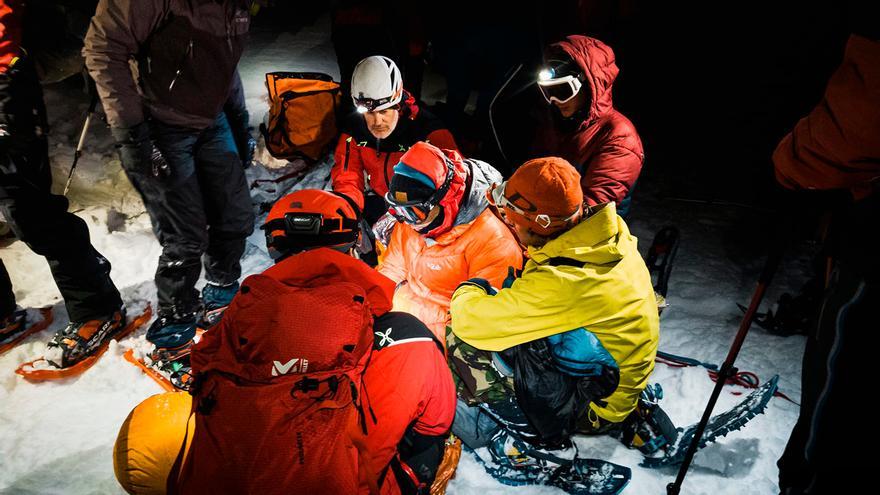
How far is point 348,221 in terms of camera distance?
2893mm

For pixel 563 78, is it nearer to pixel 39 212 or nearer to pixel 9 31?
pixel 9 31

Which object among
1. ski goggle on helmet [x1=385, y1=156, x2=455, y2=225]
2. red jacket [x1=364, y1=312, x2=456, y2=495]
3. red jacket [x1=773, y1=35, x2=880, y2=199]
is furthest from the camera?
ski goggle on helmet [x1=385, y1=156, x2=455, y2=225]

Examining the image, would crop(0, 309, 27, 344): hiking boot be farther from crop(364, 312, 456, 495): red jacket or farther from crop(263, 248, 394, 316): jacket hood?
crop(364, 312, 456, 495): red jacket

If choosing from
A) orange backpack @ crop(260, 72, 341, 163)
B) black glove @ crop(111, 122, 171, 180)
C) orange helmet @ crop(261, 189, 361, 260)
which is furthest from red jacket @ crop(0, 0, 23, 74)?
orange backpack @ crop(260, 72, 341, 163)

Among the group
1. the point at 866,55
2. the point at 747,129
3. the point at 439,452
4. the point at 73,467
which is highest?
the point at 866,55

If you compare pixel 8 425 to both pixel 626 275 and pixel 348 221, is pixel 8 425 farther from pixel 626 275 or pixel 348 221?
pixel 626 275

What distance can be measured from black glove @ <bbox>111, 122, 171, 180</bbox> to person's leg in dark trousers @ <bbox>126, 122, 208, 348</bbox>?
4cm

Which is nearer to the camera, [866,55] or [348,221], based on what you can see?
[866,55]

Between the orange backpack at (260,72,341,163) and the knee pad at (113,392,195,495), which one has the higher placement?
the orange backpack at (260,72,341,163)

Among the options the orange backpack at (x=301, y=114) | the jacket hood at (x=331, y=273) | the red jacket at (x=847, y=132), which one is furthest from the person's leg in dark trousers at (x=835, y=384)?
the orange backpack at (x=301, y=114)

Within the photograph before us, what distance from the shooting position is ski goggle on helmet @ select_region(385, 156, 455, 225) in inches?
104

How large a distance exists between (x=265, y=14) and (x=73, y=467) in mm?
8448

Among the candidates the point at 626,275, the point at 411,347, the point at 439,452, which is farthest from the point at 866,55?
the point at 439,452

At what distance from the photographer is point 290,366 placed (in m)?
1.49
